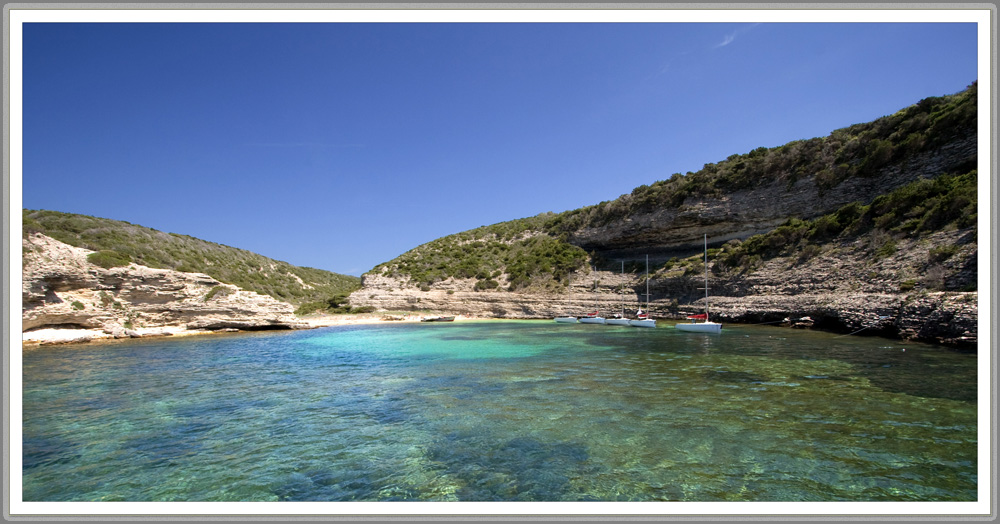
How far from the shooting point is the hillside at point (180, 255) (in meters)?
35.9

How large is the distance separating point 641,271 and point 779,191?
14.1 meters

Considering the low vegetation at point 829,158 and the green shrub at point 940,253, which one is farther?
the low vegetation at point 829,158

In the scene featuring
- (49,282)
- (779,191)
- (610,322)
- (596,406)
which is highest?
(779,191)

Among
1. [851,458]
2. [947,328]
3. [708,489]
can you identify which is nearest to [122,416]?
[708,489]

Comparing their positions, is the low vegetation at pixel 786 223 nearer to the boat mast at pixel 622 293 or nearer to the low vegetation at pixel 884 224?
the low vegetation at pixel 884 224

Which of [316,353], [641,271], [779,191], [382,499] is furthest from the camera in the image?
[641,271]

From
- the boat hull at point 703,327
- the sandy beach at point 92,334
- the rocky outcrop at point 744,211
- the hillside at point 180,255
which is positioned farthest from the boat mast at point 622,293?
the hillside at point 180,255

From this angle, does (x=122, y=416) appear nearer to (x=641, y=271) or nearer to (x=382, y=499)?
(x=382, y=499)

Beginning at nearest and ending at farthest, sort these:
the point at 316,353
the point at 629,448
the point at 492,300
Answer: the point at 629,448 → the point at 316,353 → the point at 492,300

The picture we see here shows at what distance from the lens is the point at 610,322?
1297 inches

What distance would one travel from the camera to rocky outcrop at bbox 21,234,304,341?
18.4 m

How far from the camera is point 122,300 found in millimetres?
22000

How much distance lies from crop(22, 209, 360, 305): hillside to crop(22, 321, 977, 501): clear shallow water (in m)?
19.5

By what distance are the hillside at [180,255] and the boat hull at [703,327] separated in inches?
1292
